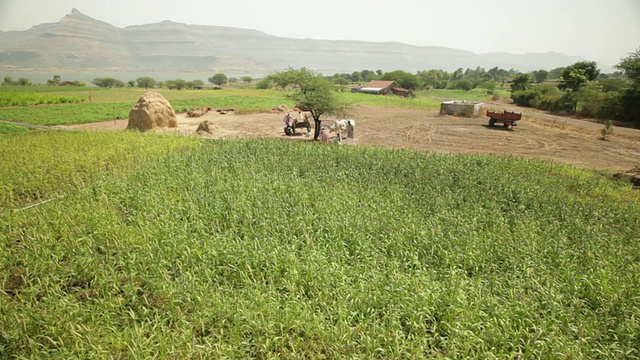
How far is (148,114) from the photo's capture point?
2230cm

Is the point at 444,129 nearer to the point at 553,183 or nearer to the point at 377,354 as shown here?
the point at 553,183

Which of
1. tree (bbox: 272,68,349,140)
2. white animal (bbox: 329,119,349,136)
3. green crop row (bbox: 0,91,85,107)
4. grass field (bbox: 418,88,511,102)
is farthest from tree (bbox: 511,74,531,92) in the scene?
green crop row (bbox: 0,91,85,107)

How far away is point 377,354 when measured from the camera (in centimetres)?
435

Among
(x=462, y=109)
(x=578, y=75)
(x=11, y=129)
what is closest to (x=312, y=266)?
(x=11, y=129)

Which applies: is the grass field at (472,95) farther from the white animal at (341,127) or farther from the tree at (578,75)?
the white animal at (341,127)

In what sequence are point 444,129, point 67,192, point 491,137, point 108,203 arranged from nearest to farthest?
point 108,203 < point 67,192 < point 491,137 < point 444,129

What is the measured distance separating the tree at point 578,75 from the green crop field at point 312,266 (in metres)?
46.5

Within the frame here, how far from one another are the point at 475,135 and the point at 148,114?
23.4 metres

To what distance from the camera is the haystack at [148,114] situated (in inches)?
880

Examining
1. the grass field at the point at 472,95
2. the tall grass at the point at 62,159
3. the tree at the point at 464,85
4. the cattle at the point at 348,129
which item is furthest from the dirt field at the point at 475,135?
the tree at the point at 464,85

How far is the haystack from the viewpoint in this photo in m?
22.3

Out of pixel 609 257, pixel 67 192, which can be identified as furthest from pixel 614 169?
pixel 67 192

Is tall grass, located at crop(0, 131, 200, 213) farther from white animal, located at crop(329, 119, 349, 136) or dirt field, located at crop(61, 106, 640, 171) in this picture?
white animal, located at crop(329, 119, 349, 136)

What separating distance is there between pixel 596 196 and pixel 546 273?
6.72 meters
